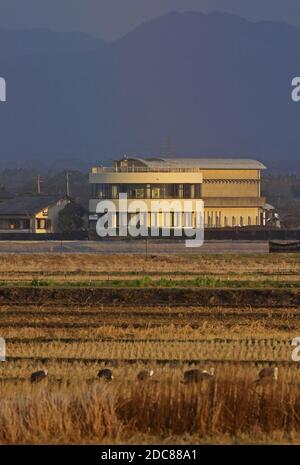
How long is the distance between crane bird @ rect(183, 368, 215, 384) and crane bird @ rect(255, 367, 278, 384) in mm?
615

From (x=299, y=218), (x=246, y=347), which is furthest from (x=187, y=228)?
(x=246, y=347)

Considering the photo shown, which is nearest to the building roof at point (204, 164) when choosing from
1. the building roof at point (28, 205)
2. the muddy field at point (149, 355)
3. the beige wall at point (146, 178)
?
the beige wall at point (146, 178)

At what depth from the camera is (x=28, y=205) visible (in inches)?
4023

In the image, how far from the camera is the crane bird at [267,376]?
16941 mm

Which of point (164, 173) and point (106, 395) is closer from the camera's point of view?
point (106, 395)

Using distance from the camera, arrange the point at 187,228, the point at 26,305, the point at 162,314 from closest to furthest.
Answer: the point at 162,314, the point at 26,305, the point at 187,228

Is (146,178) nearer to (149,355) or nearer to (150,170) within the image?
(150,170)

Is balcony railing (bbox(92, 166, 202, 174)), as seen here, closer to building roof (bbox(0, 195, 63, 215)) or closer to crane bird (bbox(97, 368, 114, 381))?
building roof (bbox(0, 195, 63, 215))

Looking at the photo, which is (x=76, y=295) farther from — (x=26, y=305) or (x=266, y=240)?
(x=266, y=240)

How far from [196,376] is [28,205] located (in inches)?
3366

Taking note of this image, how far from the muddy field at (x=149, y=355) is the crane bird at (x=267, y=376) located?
66 millimetres

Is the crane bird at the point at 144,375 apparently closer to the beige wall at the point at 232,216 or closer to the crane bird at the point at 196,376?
the crane bird at the point at 196,376
